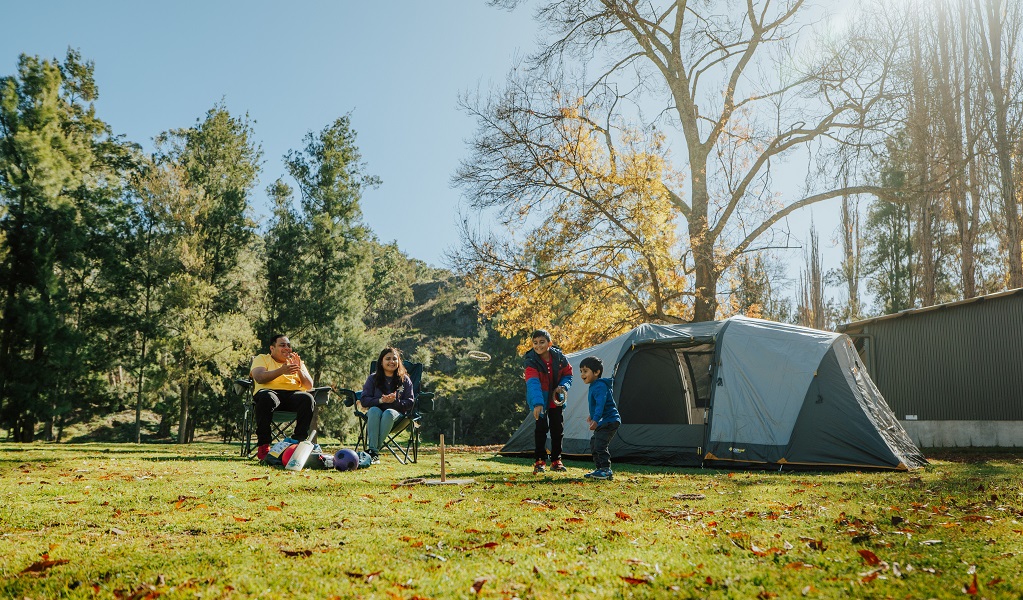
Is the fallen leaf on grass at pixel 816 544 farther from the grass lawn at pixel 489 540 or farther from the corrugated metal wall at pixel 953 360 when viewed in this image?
the corrugated metal wall at pixel 953 360

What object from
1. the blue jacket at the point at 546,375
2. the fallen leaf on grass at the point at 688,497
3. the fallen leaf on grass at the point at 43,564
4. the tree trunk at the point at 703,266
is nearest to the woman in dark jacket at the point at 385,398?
the blue jacket at the point at 546,375

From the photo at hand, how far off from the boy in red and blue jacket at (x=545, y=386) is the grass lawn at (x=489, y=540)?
1.33m

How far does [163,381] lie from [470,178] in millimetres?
10868

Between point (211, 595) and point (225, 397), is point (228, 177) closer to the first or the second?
point (225, 397)

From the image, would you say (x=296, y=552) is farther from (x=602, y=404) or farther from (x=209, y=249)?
(x=209, y=249)

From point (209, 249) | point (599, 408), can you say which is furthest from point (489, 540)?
point (209, 249)

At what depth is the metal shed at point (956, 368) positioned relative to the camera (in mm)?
12820

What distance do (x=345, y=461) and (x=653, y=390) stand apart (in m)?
Result: 4.65

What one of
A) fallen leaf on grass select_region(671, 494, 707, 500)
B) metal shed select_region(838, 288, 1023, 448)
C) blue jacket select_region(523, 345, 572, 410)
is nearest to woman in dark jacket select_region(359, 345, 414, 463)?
blue jacket select_region(523, 345, 572, 410)

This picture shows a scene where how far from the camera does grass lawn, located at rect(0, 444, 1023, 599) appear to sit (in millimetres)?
2152

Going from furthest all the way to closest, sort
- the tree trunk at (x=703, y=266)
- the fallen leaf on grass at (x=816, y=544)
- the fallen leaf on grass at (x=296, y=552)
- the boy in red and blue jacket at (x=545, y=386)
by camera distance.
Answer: the tree trunk at (x=703, y=266)
the boy in red and blue jacket at (x=545, y=386)
the fallen leaf on grass at (x=816, y=544)
the fallen leaf on grass at (x=296, y=552)

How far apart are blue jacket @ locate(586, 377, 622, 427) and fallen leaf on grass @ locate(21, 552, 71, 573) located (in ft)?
14.6

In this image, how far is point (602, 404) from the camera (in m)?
6.24

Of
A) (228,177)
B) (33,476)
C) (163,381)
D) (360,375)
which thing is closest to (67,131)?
(228,177)
